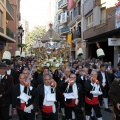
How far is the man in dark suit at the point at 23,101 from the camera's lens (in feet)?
A: 20.5

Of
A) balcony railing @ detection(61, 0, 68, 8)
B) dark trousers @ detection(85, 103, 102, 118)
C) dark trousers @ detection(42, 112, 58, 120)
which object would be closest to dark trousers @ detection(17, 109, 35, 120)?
dark trousers @ detection(42, 112, 58, 120)

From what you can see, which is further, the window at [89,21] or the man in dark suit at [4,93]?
the window at [89,21]

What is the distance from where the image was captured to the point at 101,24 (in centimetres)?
2233

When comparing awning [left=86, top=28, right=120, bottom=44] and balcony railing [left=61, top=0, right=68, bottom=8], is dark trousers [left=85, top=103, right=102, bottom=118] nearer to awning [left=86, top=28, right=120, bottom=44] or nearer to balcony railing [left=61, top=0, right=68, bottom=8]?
awning [left=86, top=28, right=120, bottom=44]

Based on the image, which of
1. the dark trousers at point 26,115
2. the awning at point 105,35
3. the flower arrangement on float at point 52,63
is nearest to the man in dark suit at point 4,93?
the dark trousers at point 26,115

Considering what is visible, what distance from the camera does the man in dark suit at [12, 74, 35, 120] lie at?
6238 mm

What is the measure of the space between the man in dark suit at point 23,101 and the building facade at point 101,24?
1292 cm

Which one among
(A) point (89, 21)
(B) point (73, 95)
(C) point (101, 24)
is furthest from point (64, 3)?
(B) point (73, 95)

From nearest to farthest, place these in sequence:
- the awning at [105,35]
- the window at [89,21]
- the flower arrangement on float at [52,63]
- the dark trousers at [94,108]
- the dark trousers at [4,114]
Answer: the dark trousers at [4,114]
the dark trousers at [94,108]
the flower arrangement on float at [52,63]
the awning at [105,35]
the window at [89,21]

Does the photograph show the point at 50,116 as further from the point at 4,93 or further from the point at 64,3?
the point at 64,3

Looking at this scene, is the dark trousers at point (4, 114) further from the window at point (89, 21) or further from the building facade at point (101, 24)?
the window at point (89, 21)

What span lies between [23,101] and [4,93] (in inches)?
32.2

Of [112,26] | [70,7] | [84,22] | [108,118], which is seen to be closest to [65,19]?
[70,7]

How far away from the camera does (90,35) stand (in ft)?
86.1
